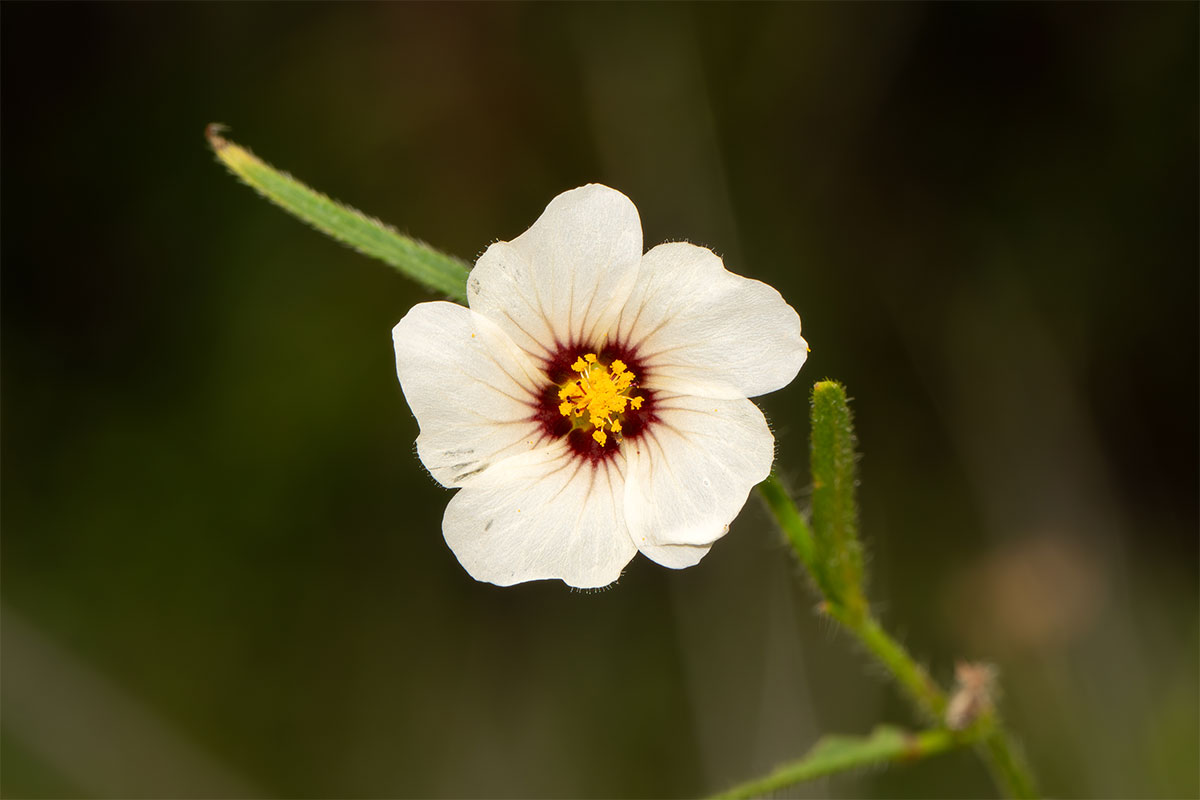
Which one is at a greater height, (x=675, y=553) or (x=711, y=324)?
(x=711, y=324)

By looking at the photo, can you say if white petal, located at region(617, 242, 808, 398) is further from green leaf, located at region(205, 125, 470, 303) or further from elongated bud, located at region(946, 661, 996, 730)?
elongated bud, located at region(946, 661, 996, 730)

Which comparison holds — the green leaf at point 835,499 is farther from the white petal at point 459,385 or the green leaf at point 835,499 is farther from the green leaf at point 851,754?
the white petal at point 459,385

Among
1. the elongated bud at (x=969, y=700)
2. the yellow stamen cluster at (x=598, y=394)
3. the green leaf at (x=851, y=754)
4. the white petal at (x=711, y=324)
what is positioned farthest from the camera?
the elongated bud at (x=969, y=700)

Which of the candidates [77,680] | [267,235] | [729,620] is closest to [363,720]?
[77,680]

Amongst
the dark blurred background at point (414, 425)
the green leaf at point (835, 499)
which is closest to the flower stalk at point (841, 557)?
the green leaf at point (835, 499)

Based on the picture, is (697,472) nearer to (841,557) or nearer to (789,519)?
(789,519)

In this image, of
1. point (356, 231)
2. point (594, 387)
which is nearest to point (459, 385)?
point (594, 387)
